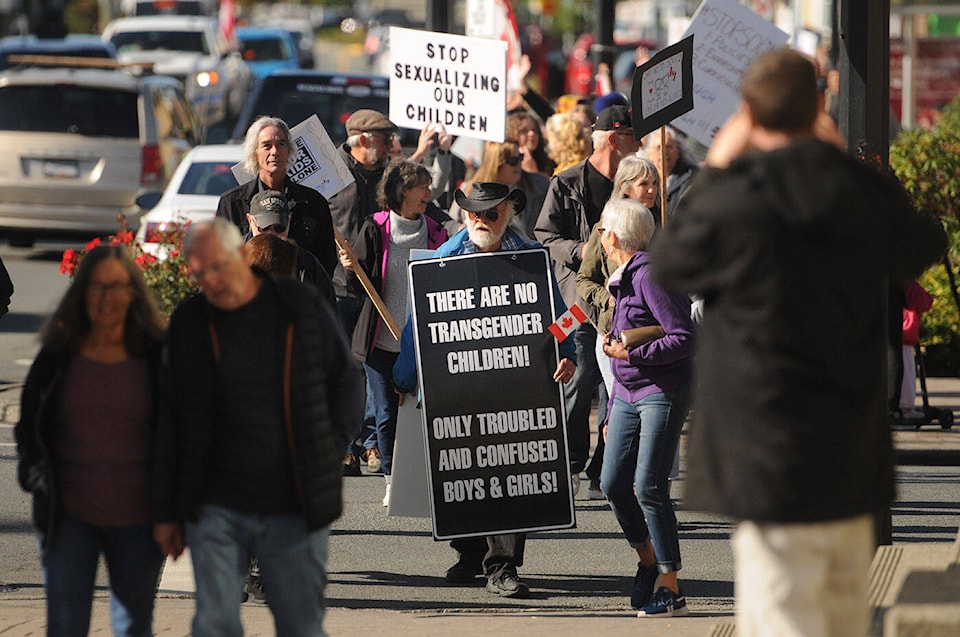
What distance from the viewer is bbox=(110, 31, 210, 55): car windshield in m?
33.3

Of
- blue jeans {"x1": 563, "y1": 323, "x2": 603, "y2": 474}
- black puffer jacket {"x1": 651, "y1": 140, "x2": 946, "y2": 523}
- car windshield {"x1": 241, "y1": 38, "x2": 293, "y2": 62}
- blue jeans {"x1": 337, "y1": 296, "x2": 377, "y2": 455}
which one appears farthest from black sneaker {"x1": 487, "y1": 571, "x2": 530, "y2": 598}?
car windshield {"x1": 241, "y1": 38, "x2": 293, "y2": 62}

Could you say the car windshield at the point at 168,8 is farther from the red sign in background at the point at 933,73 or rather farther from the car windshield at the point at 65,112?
the car windshield at the point at 65,112

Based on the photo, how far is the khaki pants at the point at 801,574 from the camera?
13.4 ft

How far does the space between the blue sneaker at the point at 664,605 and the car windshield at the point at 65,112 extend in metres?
12.8

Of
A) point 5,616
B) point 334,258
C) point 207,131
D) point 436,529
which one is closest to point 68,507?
point 5,616

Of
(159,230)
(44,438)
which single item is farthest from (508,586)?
(159,230)

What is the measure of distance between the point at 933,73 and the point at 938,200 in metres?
15.3

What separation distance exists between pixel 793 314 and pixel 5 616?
3.74 metres

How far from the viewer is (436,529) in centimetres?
734

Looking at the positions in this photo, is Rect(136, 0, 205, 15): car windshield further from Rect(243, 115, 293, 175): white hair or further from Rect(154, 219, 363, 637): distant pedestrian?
Rect(154, 219, 363, 637): distant pedestrian

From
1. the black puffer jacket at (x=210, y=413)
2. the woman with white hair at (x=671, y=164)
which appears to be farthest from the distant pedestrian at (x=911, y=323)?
the black puffer jacket at (x=210, y=413)

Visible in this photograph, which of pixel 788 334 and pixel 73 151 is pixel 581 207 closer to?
pixel 788 334

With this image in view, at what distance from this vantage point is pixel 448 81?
35.8 feet

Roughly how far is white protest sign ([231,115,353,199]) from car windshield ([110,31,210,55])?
24.1 metres
